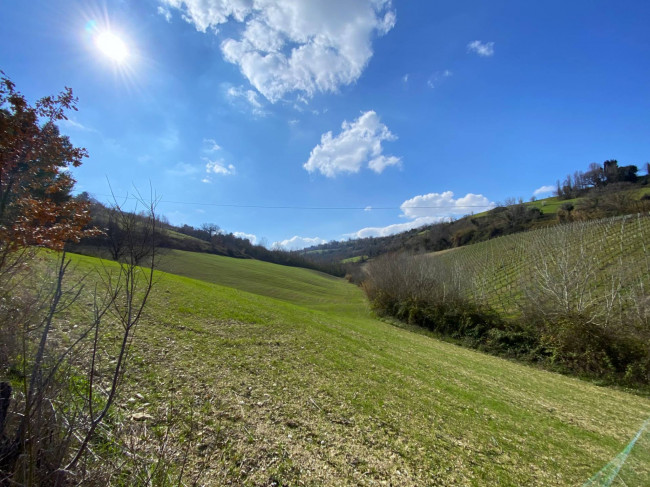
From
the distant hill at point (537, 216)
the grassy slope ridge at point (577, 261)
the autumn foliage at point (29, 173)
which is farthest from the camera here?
the distant hill at point (537, 216)

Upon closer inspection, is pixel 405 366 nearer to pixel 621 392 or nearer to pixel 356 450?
pixel 356 450

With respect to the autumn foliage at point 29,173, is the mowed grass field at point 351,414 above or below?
below

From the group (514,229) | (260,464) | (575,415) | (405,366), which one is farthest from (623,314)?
(514,229)

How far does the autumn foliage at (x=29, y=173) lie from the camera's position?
668 centimetres

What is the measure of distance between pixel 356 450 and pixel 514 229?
76.9m

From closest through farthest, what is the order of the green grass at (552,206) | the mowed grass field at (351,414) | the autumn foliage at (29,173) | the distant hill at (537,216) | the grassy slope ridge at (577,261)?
the mowed grass field at (351,414) → the autumn foliage at (29,173) → the grassy slope ridge at (577,261) → the distant hill at (537,216) → the green grass at (552,206)

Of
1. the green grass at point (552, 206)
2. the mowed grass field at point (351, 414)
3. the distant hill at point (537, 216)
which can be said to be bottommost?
the mowed grass field at point (351, 414)

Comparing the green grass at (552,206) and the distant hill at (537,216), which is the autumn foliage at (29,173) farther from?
the green grass at (552,206)

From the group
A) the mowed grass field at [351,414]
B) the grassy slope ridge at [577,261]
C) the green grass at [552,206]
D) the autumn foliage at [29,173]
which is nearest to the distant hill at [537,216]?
the green grass at [552,206]

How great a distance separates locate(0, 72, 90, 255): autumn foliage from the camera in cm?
668

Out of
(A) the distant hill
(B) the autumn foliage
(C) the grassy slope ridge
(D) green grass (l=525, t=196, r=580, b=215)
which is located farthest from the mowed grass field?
(D) green grass (l=525, t=196, r=580, b=215)

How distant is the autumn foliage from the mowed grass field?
3915 millimetres

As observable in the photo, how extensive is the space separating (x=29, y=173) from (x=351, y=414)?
35.9ft

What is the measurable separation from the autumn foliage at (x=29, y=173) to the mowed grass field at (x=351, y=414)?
3915 millimetres
